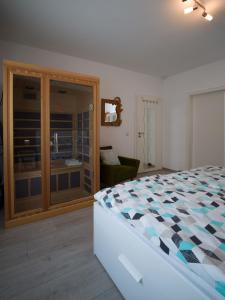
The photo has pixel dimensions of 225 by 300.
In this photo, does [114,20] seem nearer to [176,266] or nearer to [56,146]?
[56,146]

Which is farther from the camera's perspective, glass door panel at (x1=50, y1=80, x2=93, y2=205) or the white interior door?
the white interior door

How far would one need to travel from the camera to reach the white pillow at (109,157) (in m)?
3.61

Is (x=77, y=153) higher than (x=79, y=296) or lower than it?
higher

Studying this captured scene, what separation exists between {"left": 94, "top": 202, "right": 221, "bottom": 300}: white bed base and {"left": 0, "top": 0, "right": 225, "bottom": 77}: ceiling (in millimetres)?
2390

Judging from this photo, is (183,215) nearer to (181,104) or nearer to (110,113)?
(110,113)

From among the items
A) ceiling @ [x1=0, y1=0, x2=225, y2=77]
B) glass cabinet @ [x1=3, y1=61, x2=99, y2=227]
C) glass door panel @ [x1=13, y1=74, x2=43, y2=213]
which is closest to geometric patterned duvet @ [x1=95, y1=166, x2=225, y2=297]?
glass cabinet @ [x1=3, y1=61, x2=99, y2=227]

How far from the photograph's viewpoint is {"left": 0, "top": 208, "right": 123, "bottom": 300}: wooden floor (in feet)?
4.36

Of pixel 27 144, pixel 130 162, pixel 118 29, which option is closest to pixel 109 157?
pixel 130 162

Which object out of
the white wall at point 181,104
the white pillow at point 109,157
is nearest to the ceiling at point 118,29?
the white wall at point 181,104

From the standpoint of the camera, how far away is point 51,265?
5.19ft

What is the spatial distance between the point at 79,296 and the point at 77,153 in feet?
6.73

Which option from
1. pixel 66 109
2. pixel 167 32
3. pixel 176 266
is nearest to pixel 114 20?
pixel 167 32

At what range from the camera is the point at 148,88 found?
190 inches

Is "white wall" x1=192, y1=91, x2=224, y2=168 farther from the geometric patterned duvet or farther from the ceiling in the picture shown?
the geometric patterned duvet
